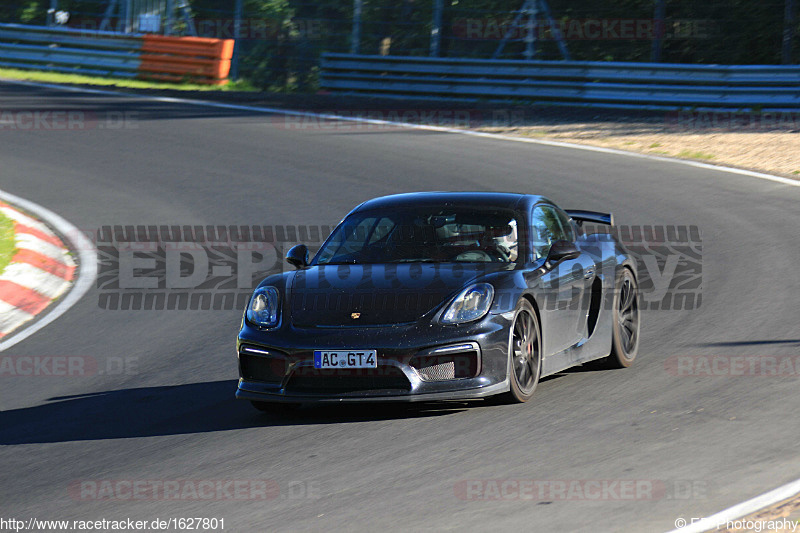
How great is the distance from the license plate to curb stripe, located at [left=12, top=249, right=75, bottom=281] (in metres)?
6.01

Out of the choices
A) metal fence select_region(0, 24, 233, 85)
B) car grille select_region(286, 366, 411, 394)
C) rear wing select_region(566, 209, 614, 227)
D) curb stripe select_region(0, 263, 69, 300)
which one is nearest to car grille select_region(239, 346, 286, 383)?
car grille select_region(286, 366, 411, 394)

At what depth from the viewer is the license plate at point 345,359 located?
275 inches

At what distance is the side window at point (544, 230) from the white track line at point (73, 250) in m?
4.55

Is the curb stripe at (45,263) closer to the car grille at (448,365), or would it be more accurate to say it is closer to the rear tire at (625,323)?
the rear tire at (625,323)

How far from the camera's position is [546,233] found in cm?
838

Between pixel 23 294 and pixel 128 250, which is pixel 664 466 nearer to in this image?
pixel 23 294

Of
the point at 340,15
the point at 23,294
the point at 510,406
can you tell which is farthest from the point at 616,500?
the point at 340,15

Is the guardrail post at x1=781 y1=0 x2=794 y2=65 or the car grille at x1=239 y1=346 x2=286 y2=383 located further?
the guardrail post at x1=781 y1=0 x2=794 y2=65

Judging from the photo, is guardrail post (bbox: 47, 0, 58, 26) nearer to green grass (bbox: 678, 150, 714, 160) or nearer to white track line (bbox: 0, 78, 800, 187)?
white track line (bbox: 0, 78, 800, 187)

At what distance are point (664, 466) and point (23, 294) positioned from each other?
7376 millimetres

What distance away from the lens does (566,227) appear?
8805 mm

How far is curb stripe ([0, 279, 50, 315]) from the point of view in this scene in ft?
36.5

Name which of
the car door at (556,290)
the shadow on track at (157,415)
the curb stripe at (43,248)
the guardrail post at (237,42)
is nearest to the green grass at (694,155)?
the curb stripe at (43,248)

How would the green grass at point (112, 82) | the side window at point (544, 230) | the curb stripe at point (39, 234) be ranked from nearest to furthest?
the side window at point (544, 230), the curb stripe at point (39, 234), the green grass at point (112, 82)
